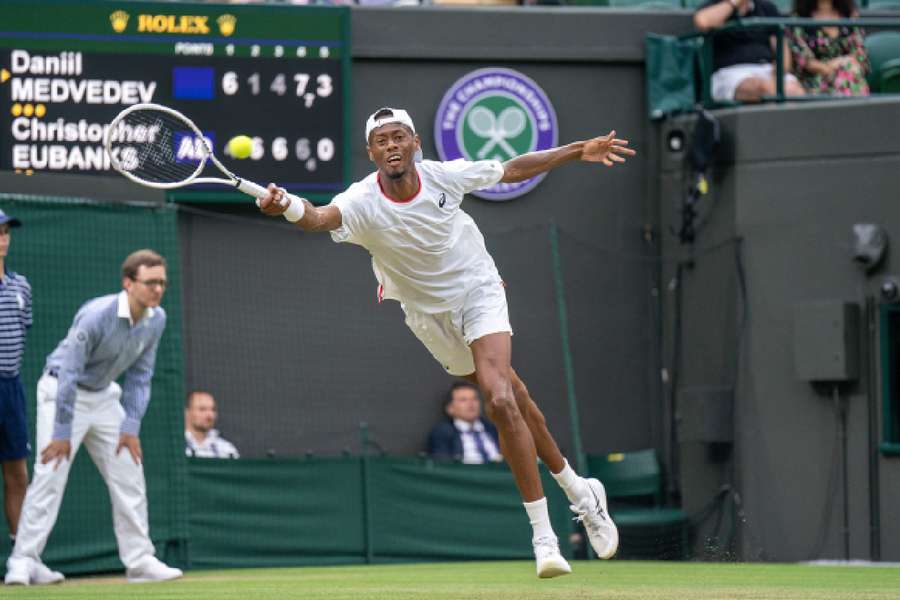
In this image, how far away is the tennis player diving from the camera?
878 cm

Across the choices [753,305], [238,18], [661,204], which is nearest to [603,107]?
[661,204]

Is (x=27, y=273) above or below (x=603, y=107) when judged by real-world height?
below

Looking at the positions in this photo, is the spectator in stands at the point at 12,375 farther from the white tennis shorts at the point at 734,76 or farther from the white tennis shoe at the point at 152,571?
the white tennis shorts at the point at 734,76

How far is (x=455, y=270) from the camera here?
9.21m

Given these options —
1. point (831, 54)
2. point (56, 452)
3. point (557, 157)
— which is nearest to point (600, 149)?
point (557, 157)

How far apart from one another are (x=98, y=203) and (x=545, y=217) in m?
4.66

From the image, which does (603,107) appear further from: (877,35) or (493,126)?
(877,35)

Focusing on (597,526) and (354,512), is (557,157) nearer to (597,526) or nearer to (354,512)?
(597,526)

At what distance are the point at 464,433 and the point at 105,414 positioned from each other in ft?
13.5

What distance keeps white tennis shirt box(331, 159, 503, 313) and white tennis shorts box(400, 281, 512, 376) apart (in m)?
0.06

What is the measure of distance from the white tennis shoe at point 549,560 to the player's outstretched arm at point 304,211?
190cm

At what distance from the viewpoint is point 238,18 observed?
14438 mm

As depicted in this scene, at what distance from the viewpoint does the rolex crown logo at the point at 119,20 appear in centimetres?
1414

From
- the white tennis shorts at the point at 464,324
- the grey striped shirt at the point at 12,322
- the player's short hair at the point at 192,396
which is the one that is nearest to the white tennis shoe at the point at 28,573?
the grey striped shirt at the point at 12,322
